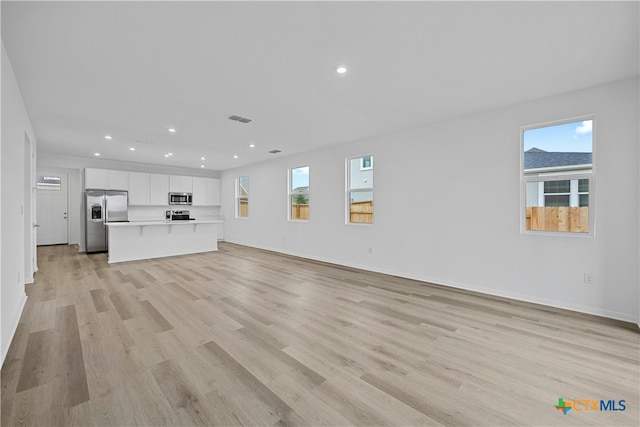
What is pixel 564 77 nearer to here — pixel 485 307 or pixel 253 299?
pixel 485 307

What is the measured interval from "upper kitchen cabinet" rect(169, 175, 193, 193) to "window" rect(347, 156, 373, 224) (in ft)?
19.7

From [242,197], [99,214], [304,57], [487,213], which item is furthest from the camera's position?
[242,197]

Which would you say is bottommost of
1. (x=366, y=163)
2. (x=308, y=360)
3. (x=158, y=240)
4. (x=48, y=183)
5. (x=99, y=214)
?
(x=308, y=360)

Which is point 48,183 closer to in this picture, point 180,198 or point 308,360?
point 180,198

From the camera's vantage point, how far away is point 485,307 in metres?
3.30

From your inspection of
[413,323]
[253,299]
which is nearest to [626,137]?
[413,323]

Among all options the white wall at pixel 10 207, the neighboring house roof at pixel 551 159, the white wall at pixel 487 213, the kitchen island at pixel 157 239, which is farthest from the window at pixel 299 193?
the white wall at pixel 10 207

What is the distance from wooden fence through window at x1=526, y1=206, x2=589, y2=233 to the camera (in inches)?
126

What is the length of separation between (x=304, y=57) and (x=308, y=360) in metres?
2.64

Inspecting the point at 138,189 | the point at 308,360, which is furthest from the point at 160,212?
the point at 308,360

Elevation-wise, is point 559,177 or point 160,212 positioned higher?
point 559,177

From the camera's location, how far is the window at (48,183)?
26.6ft

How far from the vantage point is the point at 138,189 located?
7996 millimetres

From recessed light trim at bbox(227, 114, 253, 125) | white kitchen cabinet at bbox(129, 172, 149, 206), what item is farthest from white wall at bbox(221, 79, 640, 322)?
white kitchen cabinet at bbox(129, 172, 149, 206)
